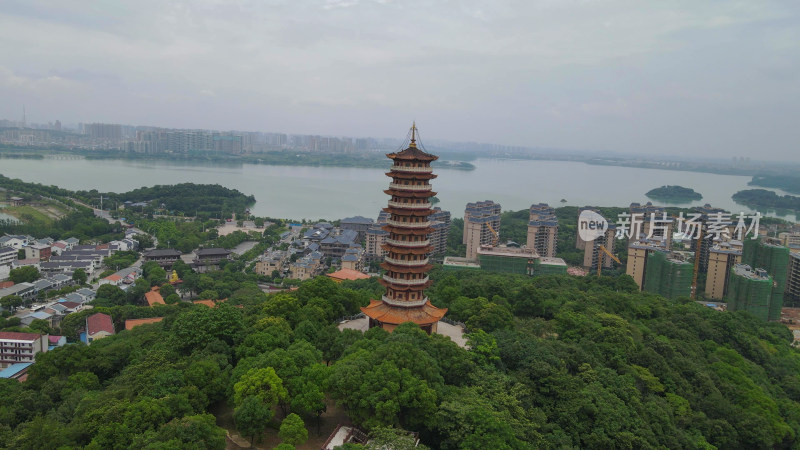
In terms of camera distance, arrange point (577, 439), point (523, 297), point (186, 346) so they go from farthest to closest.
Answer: point (523, 297)
point (186, 346)
point (577, 439)

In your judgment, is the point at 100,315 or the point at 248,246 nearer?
the point at 100,315

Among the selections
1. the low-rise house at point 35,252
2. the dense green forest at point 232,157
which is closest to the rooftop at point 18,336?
the low-rise house at point 35,252

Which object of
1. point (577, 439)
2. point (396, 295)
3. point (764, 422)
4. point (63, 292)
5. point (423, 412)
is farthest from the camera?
point (63, 292)

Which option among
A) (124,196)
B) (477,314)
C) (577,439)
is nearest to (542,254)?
(477,314)

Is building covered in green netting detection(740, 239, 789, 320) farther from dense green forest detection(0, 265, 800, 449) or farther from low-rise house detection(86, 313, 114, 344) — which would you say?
low-rise house detection(86, 313, 114, 344)

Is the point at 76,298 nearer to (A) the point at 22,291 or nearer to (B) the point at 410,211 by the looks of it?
(A) the point at 22,291

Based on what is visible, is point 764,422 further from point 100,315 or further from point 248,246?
point 248,246

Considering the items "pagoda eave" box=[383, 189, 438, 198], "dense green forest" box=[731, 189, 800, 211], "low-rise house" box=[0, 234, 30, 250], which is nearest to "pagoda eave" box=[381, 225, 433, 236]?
"pagoda eave" box=[383, 189, 438, 198]
